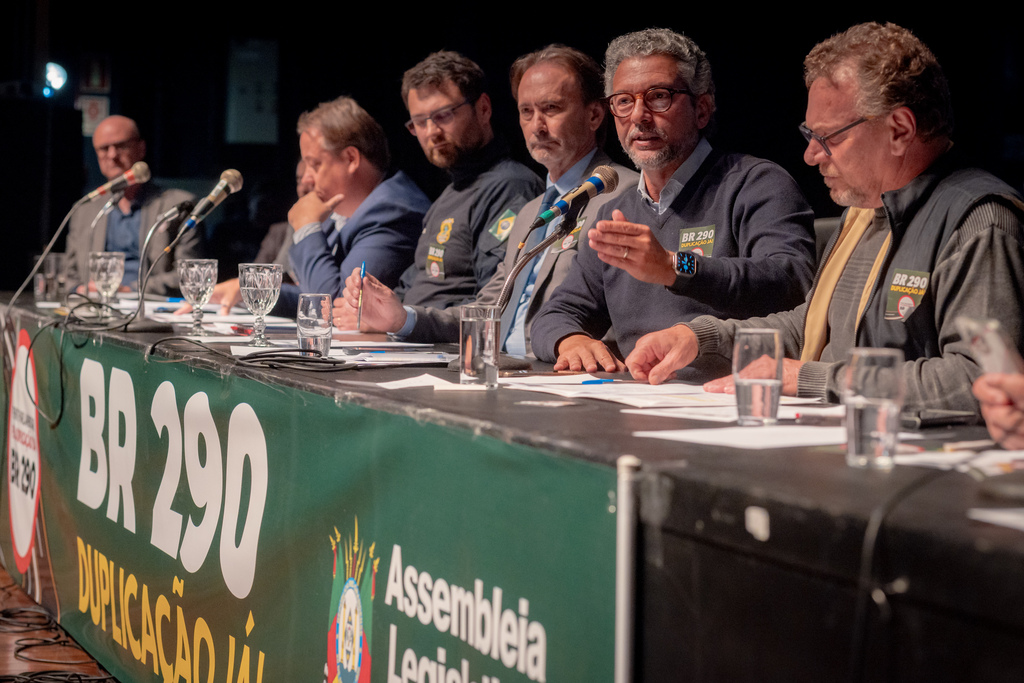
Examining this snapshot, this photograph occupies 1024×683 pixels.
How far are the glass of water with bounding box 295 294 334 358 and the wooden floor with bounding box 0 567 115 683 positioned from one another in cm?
86

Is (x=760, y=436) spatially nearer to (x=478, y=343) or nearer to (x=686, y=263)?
(x=478, y=343)

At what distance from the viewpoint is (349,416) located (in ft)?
4.49

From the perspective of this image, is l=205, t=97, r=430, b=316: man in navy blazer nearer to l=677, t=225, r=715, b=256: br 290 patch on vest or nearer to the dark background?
the dark background

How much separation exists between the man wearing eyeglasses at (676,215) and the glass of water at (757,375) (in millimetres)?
690

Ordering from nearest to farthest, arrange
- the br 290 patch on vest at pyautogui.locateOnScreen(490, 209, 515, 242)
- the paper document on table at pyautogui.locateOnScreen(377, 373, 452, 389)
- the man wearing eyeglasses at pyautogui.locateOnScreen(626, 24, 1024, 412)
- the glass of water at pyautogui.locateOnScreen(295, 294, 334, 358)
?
1. the man wearing eyeglasses at pyautogui.locateOnScreen(626, 24, 1024, 412)
2. the paper document on table at pyautogui.locateOnScreen(377, 373, 452, 389)
3. the glass of water at pyautogui.locateOnScreen(295, 294, 334, 358)
4. the br 290 patch on vest at pyautogui.locateOnScreen(490, 209, 515, 242)

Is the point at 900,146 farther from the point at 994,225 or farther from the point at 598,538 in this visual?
the point at 598,538

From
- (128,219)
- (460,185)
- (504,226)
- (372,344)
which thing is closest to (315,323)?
(372,344)

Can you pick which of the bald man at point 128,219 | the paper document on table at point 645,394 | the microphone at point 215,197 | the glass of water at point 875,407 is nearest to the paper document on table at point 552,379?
the paper document on table at point 645,394

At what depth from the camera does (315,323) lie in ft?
6.09

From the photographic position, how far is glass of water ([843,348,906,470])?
36.0 inches

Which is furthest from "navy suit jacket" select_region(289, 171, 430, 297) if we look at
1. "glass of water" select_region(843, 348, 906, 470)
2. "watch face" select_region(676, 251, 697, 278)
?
"glass of water" select_region(843, 348, 906, 470)

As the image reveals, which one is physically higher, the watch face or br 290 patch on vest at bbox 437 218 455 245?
br 290 patch on vest at bbox 437 218 455 245

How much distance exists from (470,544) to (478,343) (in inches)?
18.0

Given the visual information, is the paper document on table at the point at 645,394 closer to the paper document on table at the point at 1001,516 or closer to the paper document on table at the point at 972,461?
the paper document on table at the point at 972,461
